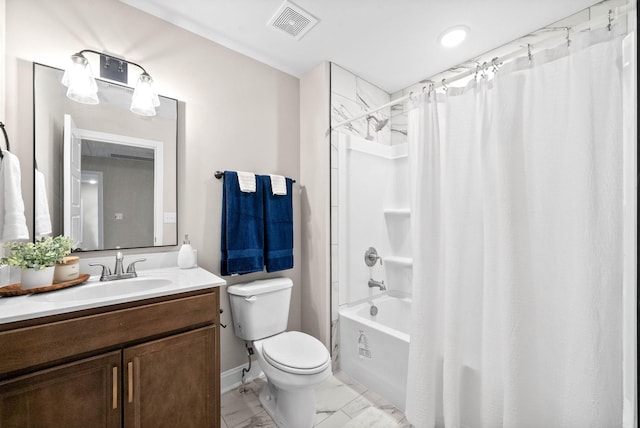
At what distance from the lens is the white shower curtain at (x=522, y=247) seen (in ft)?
3.21

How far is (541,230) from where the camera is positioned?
44.5 inches

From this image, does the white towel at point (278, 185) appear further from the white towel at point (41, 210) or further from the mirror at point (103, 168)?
the white towel at point (41, 210)

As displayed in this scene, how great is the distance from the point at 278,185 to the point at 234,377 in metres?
1.38

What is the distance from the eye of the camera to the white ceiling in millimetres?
1576

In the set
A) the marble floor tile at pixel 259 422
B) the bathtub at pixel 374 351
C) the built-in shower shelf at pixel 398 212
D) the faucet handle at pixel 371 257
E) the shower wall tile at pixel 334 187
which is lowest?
the marble floor tile at pixel 259 422

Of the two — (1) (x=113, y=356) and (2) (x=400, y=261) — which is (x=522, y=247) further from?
(1) (x=113, y=356)

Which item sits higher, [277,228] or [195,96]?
[195,96]

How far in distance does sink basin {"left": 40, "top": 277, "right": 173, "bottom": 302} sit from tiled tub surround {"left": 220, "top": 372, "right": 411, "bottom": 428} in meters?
0.90

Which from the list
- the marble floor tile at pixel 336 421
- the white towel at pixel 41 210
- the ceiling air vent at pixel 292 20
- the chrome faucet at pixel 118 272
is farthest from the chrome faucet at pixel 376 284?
the white towel at pixel 41 210

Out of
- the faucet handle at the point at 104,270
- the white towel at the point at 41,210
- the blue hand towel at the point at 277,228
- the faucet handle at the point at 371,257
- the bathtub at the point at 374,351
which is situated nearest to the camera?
the white towel at the point at 41,210

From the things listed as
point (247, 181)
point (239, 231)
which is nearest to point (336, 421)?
point (239, 231)

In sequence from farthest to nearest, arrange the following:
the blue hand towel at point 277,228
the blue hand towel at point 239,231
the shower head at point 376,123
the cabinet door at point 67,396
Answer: the shower head at point 376,123 → the blue hand towel at point 277,228 → the blue hand towel at point 239,231 → the cabinet door at point 67,396

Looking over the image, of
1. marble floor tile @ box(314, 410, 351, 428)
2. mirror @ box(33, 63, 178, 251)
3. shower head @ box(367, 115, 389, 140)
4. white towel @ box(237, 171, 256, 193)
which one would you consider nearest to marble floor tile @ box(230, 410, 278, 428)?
marble floor tile @ box(314, 410, 351, 428)

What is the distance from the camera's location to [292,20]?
1685 mm
